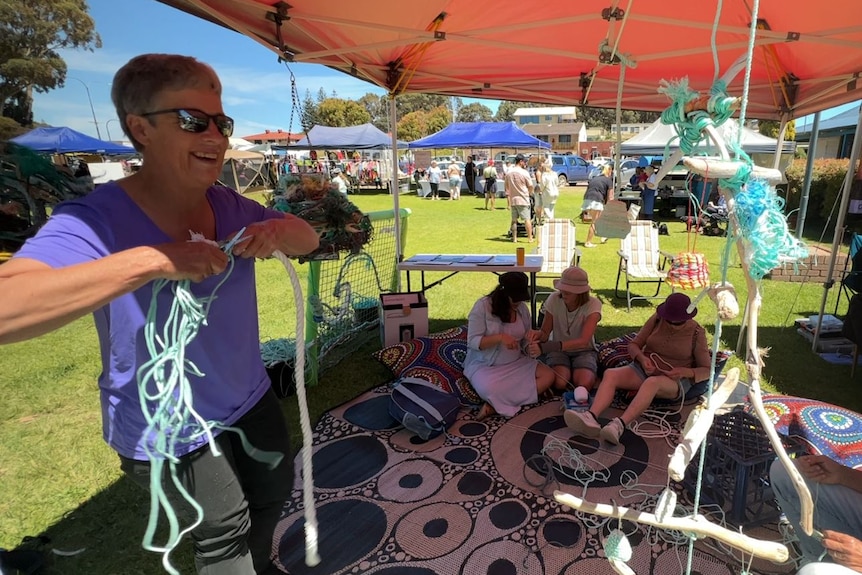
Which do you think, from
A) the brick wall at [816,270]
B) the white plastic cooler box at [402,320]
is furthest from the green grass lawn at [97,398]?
the white plastic cooler box at [402,320]

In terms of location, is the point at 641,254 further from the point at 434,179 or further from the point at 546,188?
the point at 434,179

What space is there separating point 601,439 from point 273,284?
5713 mm

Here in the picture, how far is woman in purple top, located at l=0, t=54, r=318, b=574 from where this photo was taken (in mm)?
992

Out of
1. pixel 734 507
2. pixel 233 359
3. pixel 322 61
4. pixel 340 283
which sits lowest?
pixel 734 507

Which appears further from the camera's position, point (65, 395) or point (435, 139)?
point (435, 139)

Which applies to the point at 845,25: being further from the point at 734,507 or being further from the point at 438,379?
the point at 438,379

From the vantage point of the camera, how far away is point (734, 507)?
2.43m

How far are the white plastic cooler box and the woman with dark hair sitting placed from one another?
0.96 m

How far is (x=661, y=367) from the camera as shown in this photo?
11.5 ft

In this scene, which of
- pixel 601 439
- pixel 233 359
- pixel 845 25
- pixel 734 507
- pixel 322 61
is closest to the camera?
pixel 233 359

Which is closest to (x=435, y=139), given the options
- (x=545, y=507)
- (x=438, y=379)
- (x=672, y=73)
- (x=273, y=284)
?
(x=273, y=284)

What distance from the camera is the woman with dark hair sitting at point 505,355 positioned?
363cm

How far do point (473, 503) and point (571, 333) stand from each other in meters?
1.88

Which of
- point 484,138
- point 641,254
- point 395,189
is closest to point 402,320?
point 395,189
